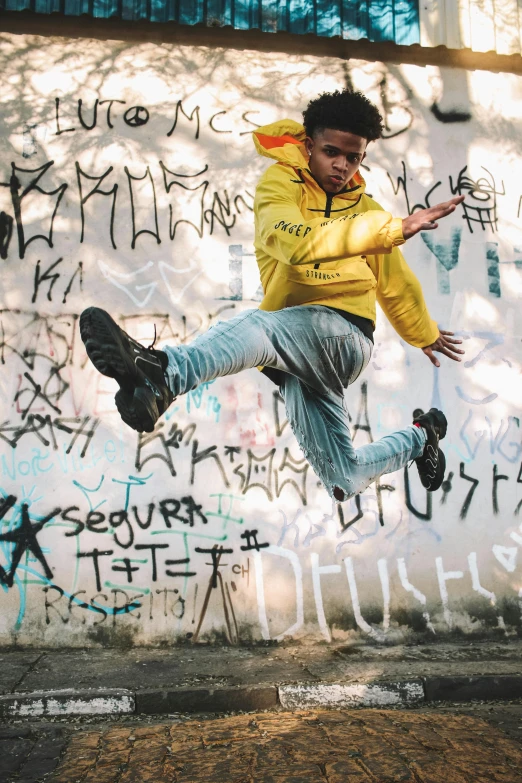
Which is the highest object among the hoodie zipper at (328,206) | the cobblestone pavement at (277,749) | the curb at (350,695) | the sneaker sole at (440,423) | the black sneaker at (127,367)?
the hoodie zipper at (328,206)

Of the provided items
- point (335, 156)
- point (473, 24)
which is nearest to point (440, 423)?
point (335, 156)

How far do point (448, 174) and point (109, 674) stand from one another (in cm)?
508

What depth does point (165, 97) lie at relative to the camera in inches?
254

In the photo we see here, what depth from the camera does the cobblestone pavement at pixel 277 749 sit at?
3.42 meters

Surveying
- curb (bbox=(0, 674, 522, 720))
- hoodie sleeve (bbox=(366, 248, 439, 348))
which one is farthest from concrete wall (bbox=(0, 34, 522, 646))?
hoodie sleeve (bbox=(366, 248, 439, 348))

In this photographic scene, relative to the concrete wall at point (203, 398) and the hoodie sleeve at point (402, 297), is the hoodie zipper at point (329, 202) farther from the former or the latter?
the concrete wall at point (203, 398)

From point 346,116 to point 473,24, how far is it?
14.6ft

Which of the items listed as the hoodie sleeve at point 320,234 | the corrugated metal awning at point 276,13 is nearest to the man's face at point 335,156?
the hoodie sleeve at point 320,234

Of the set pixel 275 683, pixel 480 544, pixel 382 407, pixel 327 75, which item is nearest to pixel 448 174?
pixel 327 75

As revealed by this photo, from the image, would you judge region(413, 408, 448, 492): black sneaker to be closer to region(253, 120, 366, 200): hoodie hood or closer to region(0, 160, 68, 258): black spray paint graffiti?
region(253, 120, 366, 200): hoodie hood

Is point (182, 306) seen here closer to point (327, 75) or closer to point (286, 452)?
point (286, 452)

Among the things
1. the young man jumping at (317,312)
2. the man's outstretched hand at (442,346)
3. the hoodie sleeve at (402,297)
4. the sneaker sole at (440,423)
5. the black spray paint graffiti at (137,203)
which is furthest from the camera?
the black spray paint graffiti at (137,203)

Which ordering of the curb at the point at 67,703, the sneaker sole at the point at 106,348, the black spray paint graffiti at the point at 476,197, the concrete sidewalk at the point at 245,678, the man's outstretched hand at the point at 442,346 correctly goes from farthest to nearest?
the black spray paint graffiti at the point at 476,197 → the concrete sidewalk at the point at 245,678 → the curb at the point at 67,703 → the man's outstretched hand at the point at 442,346 → the sneaker sole at the point at 106,348

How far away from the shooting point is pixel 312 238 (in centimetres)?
274
